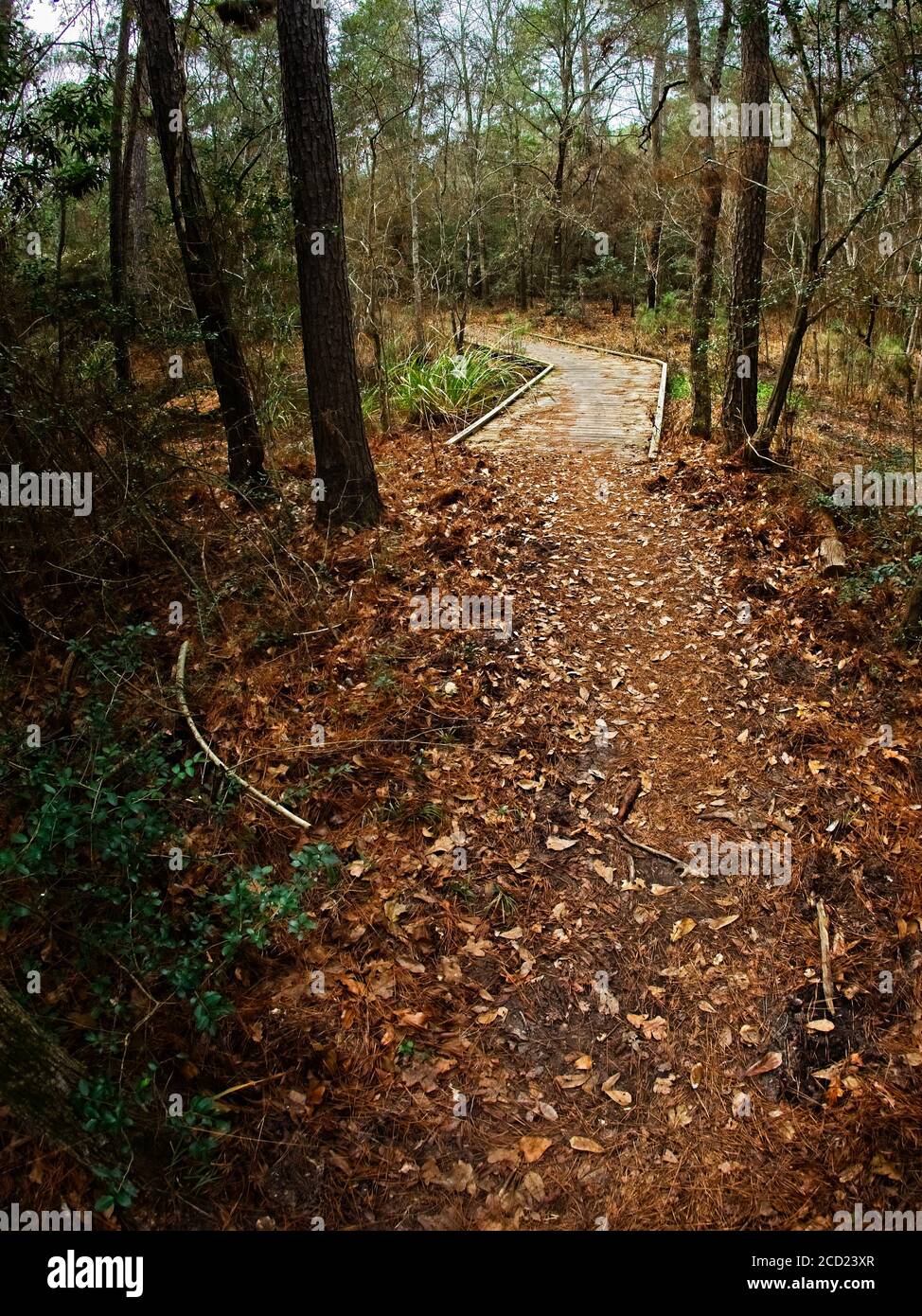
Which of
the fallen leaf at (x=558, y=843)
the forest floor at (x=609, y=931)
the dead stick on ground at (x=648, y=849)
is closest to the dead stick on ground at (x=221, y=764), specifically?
the forest floor at (x=609, y=931)

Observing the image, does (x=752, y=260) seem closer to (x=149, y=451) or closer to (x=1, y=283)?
(x=149, y=451)

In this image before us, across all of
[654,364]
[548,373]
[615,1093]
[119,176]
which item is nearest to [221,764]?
[615,1093]

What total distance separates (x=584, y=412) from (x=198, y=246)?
6265mm

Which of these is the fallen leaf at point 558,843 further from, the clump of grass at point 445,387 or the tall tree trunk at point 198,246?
the clump of grass at point 445,387

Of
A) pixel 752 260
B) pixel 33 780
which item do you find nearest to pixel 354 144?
pixel 752 260

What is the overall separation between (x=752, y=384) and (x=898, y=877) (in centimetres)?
572

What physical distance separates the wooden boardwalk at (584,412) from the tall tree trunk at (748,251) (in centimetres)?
134

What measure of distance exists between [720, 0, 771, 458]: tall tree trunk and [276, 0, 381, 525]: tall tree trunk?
369 centimetres

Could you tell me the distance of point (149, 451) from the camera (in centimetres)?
548

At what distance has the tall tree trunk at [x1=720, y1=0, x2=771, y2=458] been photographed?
6.49 m

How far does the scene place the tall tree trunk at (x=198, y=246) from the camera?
17.8ft

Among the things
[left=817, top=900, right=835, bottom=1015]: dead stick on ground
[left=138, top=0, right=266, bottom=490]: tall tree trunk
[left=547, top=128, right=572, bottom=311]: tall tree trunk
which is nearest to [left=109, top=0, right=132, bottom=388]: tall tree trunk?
[left=138, top=0, right=266, bottom=490]: tall tree trunk

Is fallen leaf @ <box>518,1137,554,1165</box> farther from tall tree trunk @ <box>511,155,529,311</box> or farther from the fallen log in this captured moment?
tall tree trunk @ <box>511,155,529,311</box>

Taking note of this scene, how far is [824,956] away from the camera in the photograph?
341 centimetres
